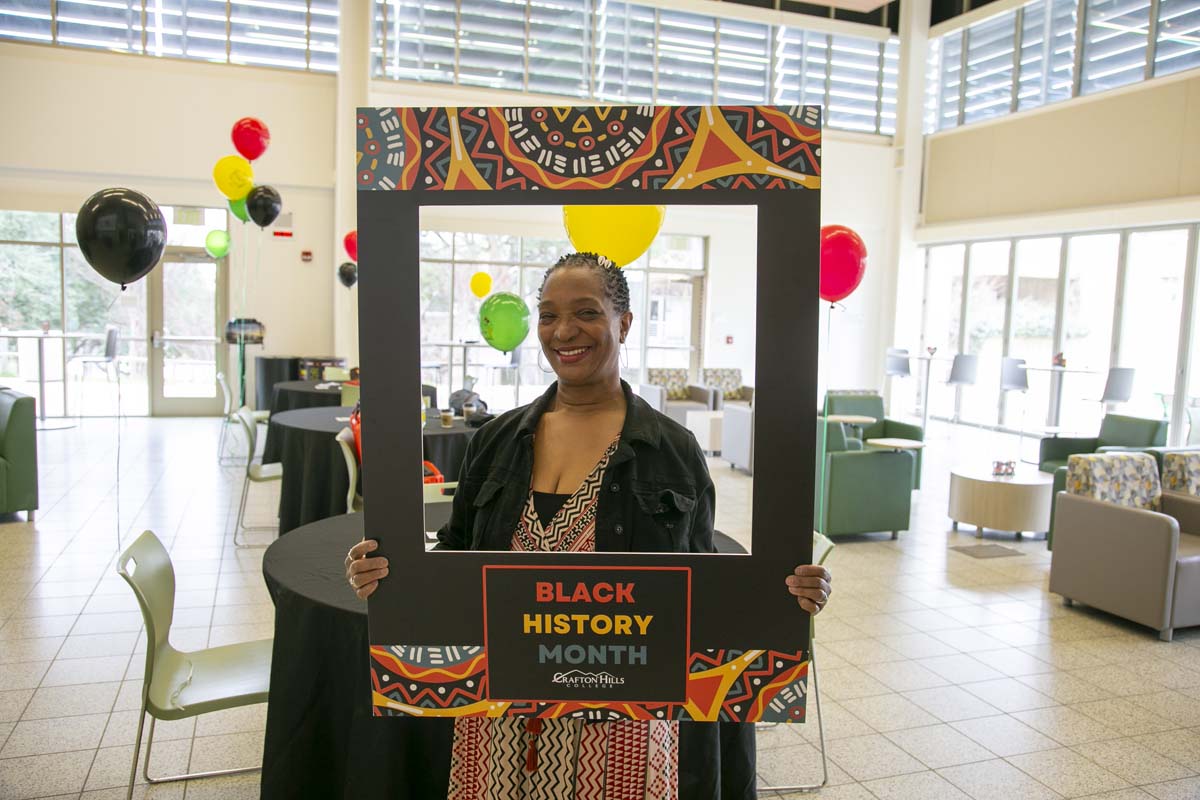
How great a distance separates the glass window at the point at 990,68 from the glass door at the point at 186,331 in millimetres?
11049

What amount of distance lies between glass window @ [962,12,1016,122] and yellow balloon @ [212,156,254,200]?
10170 mm

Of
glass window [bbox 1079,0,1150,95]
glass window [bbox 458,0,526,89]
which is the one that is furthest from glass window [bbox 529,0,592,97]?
glass window [bbox 1079,0,1150,95]

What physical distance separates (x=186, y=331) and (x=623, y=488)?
11608 millimetres

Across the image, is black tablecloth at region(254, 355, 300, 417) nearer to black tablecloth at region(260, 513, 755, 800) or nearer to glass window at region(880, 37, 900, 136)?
black tablecloth at region(260, 513, 755, 800)

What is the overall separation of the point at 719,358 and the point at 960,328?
10.8 meters

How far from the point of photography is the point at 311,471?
497 cm

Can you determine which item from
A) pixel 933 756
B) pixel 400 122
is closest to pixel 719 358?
pixel 933 756

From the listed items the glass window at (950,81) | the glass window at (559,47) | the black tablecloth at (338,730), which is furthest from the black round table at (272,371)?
the glass window at (950,81)

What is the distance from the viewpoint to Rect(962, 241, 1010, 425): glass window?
12227mm

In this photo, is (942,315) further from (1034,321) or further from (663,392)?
(663,392)

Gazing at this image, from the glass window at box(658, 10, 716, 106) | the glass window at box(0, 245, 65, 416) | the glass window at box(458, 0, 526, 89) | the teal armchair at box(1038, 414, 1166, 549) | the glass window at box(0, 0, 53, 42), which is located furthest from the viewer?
the glass window at box(658, 10, 716, 106)

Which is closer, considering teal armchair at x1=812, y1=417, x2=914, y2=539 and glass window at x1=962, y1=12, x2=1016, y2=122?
teal armchair at x1=812, y1=417, x2=914, y2=539

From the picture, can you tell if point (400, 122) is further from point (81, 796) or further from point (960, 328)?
point (960, 328)

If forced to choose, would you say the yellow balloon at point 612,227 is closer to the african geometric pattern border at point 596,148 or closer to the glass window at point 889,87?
the african geometric pattern border at point 596,148
